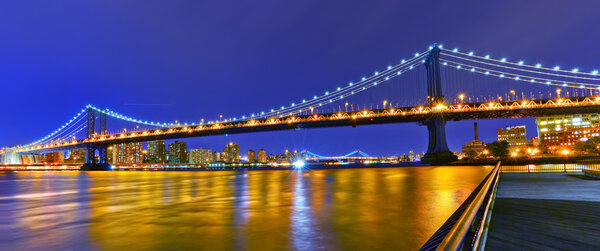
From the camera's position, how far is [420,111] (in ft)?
207

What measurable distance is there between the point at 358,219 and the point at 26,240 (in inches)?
226

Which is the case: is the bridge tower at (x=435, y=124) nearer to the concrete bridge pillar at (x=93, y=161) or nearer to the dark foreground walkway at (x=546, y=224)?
the dark foreground walkway at (x=546, y=224)

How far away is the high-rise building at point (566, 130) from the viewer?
143 meters

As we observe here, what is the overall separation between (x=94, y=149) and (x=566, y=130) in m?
165

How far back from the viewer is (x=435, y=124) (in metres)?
60.4

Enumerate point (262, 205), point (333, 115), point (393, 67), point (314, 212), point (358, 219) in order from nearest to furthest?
point (358, 219) < point (314, 212) < point (262, 205) < point (333, 115) < point (393, 67)

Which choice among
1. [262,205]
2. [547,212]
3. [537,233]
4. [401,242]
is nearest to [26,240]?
[262,205]

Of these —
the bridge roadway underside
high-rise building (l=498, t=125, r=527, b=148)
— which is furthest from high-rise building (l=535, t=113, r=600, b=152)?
the bridge roadway underside

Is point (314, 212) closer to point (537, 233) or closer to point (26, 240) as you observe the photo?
point (537, 233)

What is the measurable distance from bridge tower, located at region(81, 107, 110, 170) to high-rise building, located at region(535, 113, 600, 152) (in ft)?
506

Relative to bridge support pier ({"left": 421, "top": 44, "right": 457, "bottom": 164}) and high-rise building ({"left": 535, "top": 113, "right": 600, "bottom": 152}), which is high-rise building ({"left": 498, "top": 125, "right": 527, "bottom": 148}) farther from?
bridge support pier ({"left": 421, "top": 44, "right": 457, "bottom": 164})

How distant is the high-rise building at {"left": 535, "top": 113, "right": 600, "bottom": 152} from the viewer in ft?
470

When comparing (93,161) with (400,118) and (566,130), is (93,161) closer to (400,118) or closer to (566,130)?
(400,118)

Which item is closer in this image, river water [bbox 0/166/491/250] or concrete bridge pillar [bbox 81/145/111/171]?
river water [bbox 0/166/491/250]
